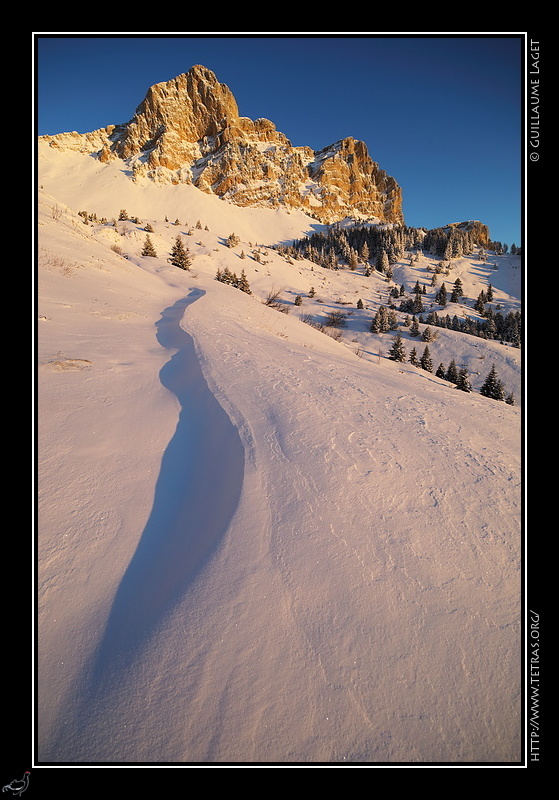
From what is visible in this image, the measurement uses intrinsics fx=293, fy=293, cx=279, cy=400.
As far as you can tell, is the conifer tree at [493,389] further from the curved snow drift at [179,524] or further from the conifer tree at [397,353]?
the curved snow drift at [179,524]

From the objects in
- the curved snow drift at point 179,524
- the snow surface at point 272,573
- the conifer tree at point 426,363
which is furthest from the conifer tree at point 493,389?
the curved snow drift at point 179,524

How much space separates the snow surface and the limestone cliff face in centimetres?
8024

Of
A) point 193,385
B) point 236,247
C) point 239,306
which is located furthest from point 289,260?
point 193,385

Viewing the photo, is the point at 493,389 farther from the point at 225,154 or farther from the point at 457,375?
the point at 225,154

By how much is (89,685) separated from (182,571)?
21.7 inches

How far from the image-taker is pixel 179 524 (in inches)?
77.8

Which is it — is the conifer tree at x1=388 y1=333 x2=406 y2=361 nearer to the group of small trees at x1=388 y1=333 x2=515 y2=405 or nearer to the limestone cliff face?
the group of small trees at x1=388 y1=333 x2=515 y2=405

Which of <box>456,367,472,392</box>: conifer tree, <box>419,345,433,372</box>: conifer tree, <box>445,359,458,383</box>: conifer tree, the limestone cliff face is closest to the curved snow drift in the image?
<box>456,367,472,392</box>: conifer tree

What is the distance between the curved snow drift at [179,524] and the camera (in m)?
1.45

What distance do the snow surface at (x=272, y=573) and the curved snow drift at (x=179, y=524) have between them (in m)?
0.01

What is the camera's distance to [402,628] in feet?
4.58

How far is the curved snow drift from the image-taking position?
145 centimetres

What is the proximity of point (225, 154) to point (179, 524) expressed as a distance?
3654 inches
